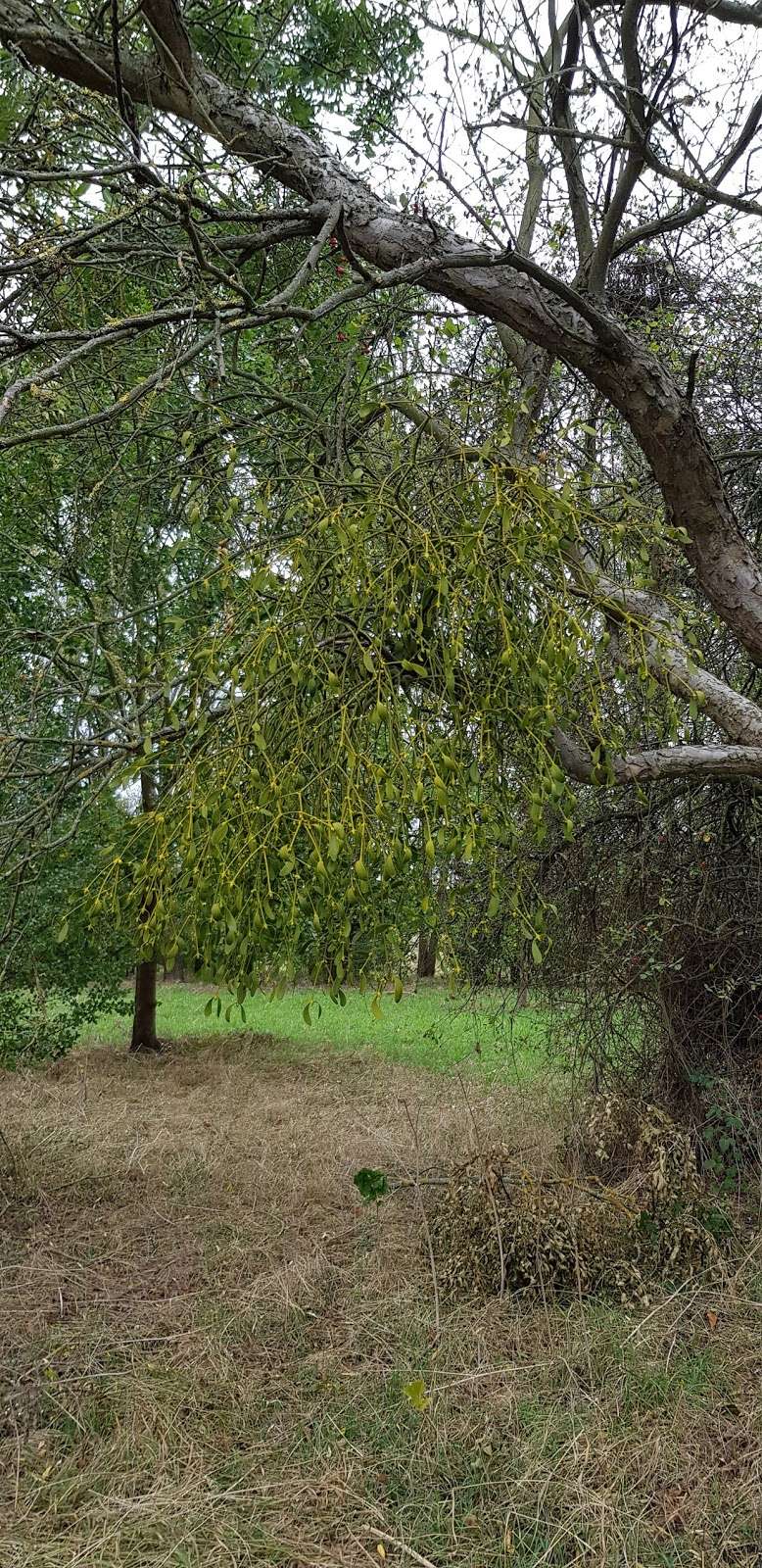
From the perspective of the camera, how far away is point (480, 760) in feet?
7.42

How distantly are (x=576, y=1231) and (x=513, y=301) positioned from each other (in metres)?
3.24

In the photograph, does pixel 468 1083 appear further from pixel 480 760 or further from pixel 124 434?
pixel 480 760

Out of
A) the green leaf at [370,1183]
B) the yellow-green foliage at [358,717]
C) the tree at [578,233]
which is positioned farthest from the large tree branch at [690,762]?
the green leaf at [370,1183]

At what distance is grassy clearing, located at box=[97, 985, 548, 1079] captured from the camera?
8.58m

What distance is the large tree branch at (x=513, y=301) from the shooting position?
305 cm

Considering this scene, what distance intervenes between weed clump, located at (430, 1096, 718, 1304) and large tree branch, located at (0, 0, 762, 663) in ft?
6.97

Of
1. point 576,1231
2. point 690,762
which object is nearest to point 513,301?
point 690,762

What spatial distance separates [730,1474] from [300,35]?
6.70 meters

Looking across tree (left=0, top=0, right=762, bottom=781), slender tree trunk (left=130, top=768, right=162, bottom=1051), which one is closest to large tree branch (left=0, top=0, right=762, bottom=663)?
tree (left=0, top=0, right=762, bottom=781)

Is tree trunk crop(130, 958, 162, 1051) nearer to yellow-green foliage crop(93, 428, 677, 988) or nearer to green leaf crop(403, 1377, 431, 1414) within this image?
green leaf crop(403, 1377, 431, 1414)

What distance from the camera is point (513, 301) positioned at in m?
3.07

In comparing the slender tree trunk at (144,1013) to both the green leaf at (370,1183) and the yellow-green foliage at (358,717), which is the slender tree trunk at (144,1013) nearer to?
the green leaf at (370,1183)

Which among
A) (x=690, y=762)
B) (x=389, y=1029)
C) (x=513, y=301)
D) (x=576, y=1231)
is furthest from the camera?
(x=389, y=1029)

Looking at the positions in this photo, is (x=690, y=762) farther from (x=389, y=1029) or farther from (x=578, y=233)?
(x=389, y=1029)
